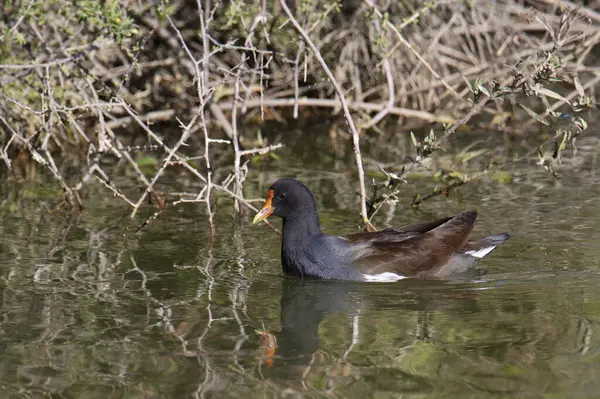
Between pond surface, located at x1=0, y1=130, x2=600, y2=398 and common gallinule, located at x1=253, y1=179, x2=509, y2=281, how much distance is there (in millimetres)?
122

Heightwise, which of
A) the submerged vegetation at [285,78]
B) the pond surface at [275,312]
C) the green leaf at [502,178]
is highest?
the submerged vegetation at [285,78]

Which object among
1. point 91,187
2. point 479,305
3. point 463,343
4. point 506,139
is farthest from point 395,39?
point 463,343

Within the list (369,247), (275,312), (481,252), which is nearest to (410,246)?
(369,247)

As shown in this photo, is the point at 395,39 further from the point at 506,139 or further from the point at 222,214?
the point at 222,214

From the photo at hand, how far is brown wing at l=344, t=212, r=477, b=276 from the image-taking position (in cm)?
662

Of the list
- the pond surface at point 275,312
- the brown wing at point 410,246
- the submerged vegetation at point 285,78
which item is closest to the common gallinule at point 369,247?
the brown wing at point 410,246

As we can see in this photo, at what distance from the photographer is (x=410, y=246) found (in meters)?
6.78

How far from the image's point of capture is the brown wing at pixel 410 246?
662 cm

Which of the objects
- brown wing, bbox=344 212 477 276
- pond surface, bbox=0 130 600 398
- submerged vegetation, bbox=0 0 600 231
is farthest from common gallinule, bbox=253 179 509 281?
submerged vegetation, bbox=0 0 600 231

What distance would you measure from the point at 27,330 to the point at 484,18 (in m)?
7.88

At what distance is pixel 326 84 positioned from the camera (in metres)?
11.5

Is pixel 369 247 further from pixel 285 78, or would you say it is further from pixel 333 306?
pixel 285 78

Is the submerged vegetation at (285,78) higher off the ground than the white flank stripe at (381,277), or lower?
higher

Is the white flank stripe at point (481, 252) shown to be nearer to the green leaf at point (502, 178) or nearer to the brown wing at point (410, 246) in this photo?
the brown wing at point (410, 246)
